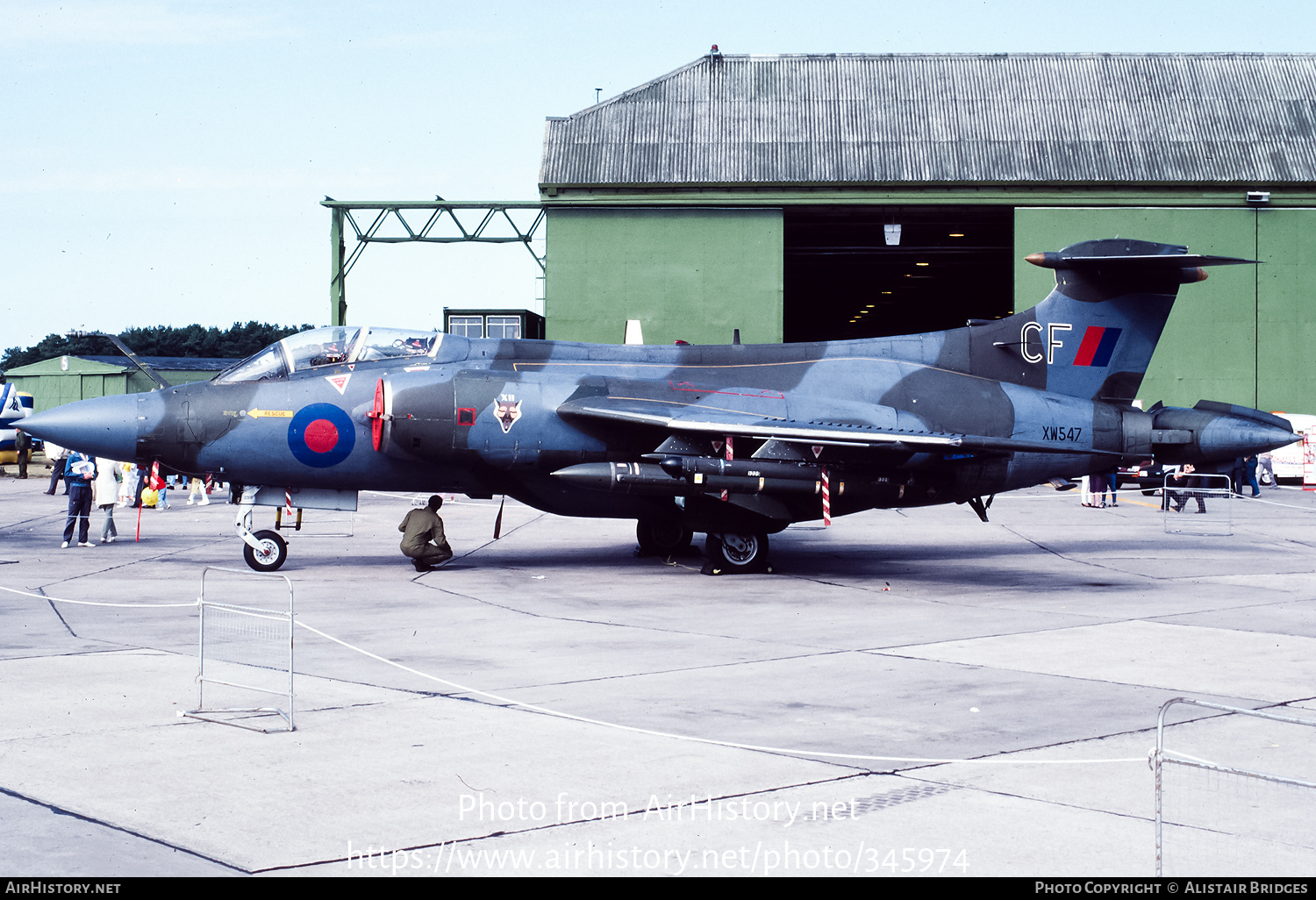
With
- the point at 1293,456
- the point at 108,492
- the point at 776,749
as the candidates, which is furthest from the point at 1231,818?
the point at 1293,456

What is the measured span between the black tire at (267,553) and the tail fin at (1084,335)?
10.5 meters

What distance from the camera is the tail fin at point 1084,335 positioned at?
17094 mm

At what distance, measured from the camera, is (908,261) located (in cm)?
4644

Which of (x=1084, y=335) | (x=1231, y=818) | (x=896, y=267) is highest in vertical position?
(x=896, y=267)

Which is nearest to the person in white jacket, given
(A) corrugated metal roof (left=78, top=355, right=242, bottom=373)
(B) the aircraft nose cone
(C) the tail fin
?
(B) the aircraft nose cone

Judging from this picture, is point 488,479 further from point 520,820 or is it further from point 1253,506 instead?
point 1253,506

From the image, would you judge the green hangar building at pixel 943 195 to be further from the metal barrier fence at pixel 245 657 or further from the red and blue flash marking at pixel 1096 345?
the metal barrier fence at pixel 245 657

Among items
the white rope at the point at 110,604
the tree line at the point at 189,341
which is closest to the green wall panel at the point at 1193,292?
the white rope at the point at 110,604

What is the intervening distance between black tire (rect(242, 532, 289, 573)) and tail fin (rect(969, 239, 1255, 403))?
10.5 m

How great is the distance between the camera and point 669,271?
36.9 m

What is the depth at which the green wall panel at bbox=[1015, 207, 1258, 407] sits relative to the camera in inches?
1443

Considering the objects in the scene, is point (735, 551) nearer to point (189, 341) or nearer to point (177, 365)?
point (177, 365)

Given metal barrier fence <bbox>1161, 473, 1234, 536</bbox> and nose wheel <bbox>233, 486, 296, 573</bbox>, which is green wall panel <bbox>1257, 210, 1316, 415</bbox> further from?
nose wheel <bbox>233, 486, 296, 573</bbox>

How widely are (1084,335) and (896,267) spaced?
3137cm
